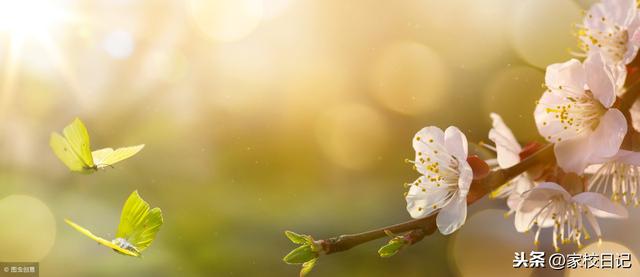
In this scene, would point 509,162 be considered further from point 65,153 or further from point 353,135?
point 353,135

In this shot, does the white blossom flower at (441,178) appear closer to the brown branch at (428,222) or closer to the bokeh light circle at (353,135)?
the brown branch at (428,222)

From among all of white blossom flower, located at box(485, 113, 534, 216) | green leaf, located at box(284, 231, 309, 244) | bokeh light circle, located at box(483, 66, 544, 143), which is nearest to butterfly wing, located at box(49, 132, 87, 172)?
green leaf, located at box(284, 231, 309, 244)

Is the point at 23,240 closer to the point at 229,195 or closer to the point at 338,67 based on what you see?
the point at 229,195

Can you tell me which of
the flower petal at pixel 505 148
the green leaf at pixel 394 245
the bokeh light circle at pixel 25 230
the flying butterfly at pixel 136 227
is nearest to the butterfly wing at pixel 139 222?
the flying butterfly at pixel 136 227

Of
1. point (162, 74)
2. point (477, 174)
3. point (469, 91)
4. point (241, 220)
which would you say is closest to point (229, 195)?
Result: point (241, 220)

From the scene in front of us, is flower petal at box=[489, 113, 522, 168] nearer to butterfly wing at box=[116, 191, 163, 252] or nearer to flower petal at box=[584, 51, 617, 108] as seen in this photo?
flower petal at box=[584, 51, 617, 108]
